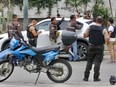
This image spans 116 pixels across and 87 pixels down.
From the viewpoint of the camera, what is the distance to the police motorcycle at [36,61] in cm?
1043

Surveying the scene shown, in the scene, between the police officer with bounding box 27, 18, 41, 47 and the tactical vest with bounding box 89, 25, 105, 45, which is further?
the police officer with bounding box 27, 18, 41, 47

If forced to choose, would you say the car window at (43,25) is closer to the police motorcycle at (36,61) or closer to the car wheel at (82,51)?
the car wheel at (82,51)

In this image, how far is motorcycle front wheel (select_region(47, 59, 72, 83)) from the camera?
1044 cm

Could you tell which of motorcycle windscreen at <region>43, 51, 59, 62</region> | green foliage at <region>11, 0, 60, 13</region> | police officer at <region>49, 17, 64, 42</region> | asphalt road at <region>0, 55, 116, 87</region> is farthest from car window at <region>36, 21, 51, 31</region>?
green foliage at <region>11, 0, 60, 13</region>

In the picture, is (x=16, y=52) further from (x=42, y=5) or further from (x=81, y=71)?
(x=42, y=5)

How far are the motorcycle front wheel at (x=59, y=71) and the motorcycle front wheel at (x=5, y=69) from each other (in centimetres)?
98

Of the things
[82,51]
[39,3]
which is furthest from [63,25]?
[39,3]

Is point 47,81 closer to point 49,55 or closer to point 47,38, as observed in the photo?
point 49,55

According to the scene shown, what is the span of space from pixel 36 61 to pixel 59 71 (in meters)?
0.62

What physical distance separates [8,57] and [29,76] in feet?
4.64

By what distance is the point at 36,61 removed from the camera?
10516 millimetres

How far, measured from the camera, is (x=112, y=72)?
1285 centimetres

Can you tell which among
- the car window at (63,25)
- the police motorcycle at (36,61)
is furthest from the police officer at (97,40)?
the car window at (63,25)

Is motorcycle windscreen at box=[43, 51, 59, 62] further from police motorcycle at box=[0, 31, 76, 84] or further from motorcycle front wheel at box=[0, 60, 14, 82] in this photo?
motorcycle front wheel at box=[0, 60, 14, 82]
